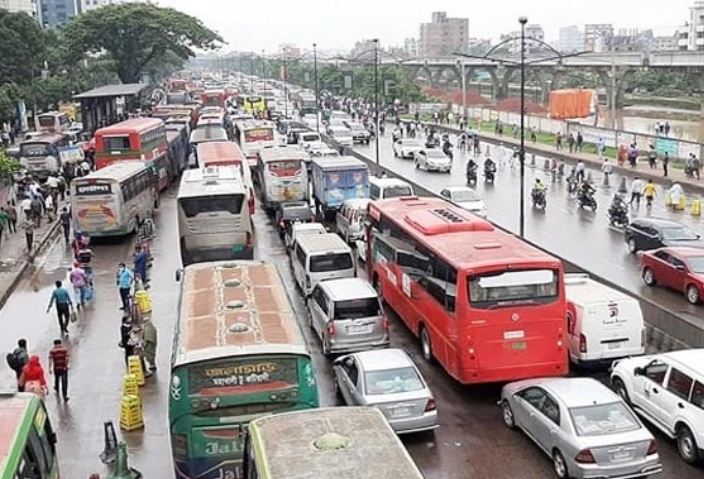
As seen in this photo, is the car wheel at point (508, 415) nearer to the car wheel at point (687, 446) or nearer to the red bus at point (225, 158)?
the car wheel at point (687, 446)

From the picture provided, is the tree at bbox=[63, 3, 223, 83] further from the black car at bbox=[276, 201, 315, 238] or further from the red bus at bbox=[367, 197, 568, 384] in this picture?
the red bus at bbox=[367, 197, 568, 384]

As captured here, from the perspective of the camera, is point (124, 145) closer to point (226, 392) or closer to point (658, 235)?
point (658, 235)

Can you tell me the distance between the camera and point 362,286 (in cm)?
1844

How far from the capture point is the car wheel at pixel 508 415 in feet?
46.4

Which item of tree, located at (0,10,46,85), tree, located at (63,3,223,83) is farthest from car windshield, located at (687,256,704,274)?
tree, located at (63,3,223,83)

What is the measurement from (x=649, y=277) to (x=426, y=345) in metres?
8.13

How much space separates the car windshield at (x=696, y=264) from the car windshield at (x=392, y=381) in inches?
397

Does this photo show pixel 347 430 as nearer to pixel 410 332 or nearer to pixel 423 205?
pixel 410 332

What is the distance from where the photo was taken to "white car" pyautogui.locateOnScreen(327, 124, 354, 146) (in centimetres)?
6300

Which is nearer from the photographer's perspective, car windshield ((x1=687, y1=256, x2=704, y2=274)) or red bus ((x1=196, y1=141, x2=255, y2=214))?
car windshield ((x1=687, y1=256, x2=704, y2=274))

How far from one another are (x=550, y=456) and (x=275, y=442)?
5703 mm

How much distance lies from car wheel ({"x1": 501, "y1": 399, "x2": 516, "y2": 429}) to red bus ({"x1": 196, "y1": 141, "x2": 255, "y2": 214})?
17.6 m

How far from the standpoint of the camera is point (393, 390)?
13883mm

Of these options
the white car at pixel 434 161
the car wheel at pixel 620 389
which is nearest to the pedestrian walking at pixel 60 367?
the car wheel at pixel 620 389
